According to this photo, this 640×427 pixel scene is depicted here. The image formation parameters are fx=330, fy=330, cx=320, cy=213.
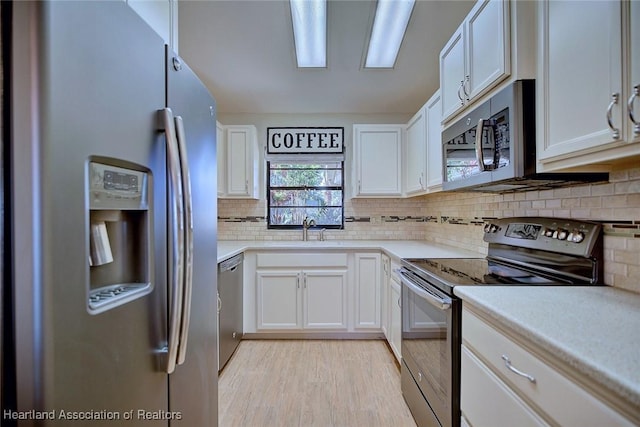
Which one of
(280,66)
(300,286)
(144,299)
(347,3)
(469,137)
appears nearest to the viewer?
(144,299)

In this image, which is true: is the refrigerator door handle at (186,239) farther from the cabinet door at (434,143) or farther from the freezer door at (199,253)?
the cabinet door at (434,143)

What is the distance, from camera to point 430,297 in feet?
4.89

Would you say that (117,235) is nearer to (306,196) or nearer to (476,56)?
(476,56)

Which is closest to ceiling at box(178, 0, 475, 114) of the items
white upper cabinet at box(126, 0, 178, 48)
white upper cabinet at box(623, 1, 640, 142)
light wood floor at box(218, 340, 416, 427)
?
white upper cabinet at box(126, 0, 178, 48)

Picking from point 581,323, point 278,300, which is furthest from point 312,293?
point 581,323

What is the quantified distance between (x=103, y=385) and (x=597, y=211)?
1741mm

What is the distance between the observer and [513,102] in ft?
4.32

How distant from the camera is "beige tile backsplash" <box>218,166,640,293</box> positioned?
1209mm

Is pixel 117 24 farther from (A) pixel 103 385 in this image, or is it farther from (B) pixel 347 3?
(B) pixel 347 3

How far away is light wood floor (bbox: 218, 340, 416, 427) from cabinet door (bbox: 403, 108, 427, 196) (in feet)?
4.73

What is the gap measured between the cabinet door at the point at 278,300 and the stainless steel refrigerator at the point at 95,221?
1.91 meters

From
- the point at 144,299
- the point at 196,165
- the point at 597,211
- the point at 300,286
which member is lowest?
the point at 300,286

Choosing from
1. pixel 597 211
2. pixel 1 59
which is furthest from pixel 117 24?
pixel 597 211

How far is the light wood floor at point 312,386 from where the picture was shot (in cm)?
188
